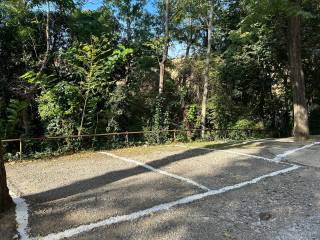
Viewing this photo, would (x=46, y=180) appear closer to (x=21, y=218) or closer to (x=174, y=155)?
(x=21, y=218)

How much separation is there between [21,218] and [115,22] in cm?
1761

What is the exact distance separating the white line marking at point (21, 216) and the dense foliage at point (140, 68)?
6711mm

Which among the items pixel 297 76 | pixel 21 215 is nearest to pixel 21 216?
pixel 21 215

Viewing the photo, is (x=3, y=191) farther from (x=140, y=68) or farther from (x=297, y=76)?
(x=140, y=68)

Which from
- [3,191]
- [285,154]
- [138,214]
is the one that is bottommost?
[138,214]

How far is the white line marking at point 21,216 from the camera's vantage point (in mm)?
4875

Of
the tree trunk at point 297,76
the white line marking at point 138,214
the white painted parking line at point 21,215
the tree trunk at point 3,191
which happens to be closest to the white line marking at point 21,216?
the white painted parking line at point 21,215

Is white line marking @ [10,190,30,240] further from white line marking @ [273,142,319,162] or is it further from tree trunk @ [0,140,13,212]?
white line marking @ [273,142,319,162]

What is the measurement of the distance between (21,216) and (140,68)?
14.8 m

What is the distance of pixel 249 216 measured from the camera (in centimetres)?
568

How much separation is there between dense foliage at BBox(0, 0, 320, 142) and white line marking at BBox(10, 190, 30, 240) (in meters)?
6.71

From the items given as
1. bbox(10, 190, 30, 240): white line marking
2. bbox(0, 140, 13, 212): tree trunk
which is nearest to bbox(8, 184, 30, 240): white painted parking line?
bbox(10, 190, 30, 240): white line marking

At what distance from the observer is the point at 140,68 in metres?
19.5

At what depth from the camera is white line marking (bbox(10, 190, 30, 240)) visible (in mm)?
4875
